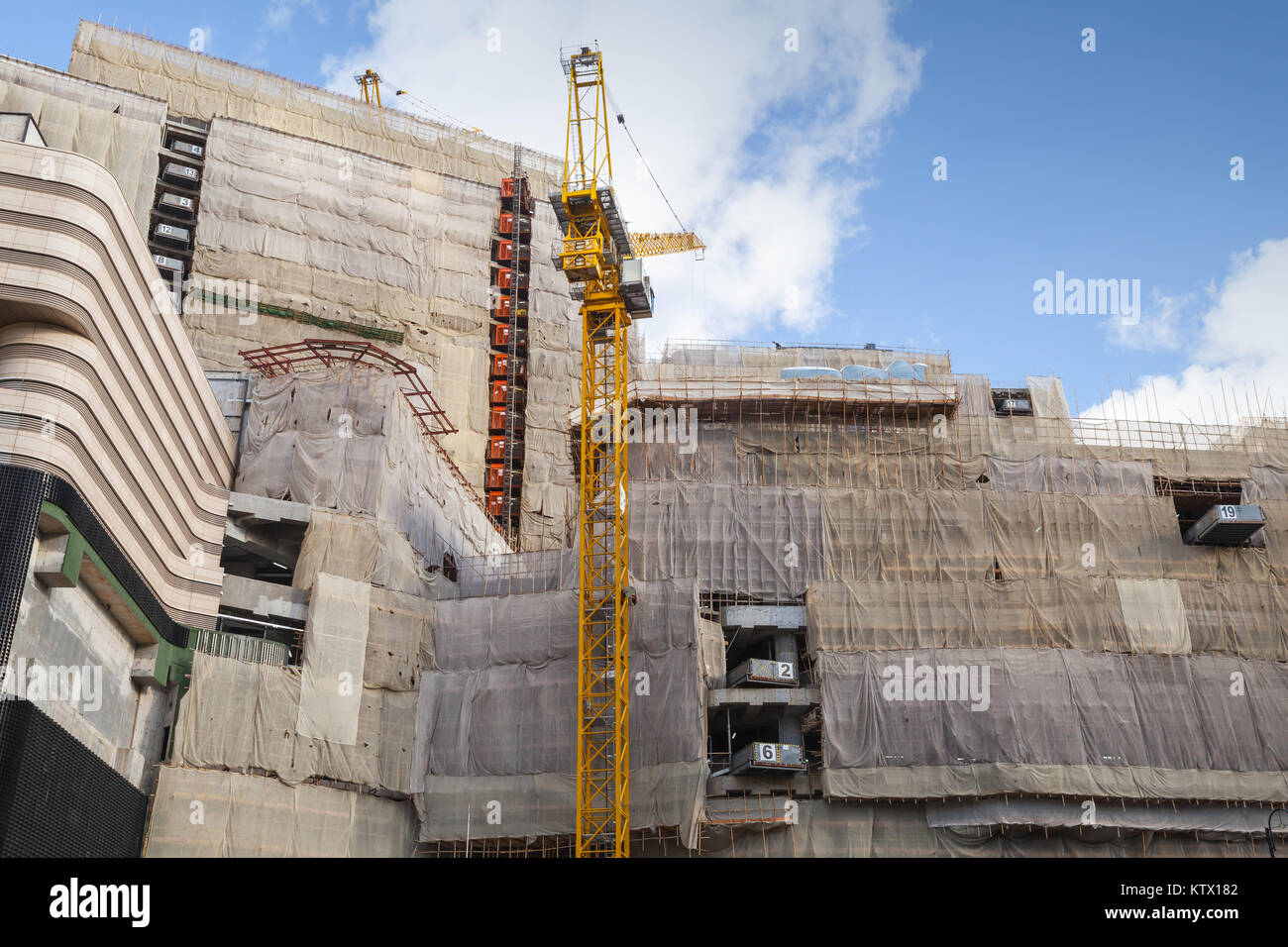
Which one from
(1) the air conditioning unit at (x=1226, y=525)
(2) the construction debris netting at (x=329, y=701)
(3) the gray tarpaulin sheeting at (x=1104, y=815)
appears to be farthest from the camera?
(1) the air conditioning unit at (x=1226, y=525)

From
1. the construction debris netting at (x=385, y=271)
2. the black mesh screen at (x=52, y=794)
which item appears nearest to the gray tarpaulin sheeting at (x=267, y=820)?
the black mesh screen at (x=52, y=794)

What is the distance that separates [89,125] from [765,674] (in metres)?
58.8

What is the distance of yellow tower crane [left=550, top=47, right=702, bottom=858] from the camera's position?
47562 mm

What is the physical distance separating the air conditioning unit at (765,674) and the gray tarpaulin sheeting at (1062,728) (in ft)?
5.13

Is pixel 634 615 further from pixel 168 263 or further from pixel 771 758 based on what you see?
pixel 168 263

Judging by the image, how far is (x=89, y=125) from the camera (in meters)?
77.9

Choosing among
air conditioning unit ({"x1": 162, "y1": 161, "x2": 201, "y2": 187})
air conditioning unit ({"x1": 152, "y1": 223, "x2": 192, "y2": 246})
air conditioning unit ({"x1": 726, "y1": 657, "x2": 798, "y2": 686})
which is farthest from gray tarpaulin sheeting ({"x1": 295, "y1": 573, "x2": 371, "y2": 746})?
air conditioning unit ({"x1": 162, "y1": 161, "x2": 201, "y2": 187})

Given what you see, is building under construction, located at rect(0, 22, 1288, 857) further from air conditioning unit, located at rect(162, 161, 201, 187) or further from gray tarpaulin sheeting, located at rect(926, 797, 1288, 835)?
air conditioning unit, located at rect(162, 161, 201, 187)

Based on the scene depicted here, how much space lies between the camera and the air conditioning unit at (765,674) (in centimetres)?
5041

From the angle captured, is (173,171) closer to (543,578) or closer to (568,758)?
(543,578)

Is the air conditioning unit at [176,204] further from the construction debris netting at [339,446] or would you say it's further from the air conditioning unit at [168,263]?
the construction debris netting at [339,446]
